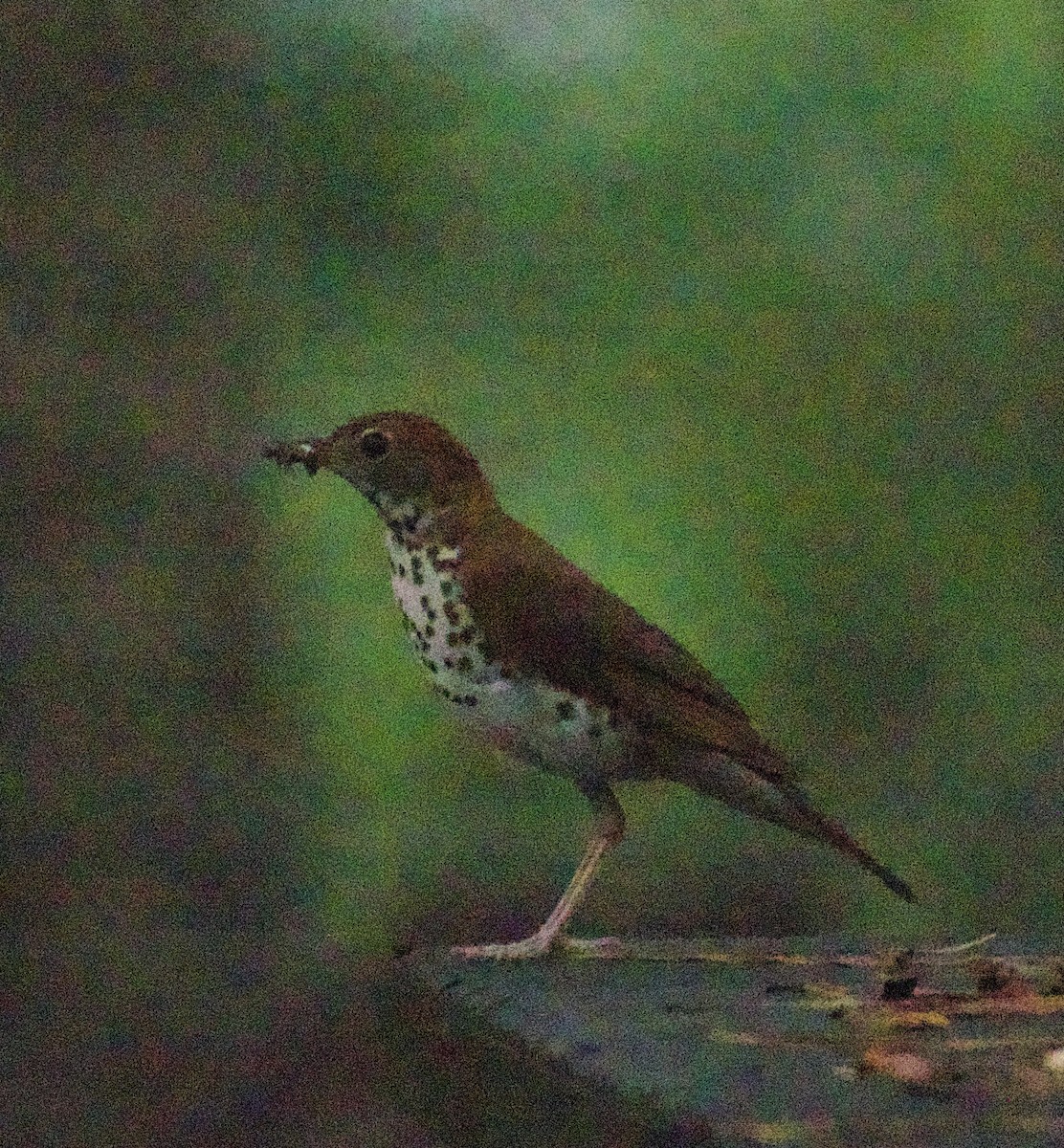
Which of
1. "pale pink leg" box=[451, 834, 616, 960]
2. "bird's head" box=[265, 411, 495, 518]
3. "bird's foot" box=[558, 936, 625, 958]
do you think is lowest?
"bird's foot" box=[558, 936, 625, 958]

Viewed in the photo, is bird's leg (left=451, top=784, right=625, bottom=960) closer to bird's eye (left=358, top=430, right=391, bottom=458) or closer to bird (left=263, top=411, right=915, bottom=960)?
bird (left=263, top=411, right=915, bottom=960)

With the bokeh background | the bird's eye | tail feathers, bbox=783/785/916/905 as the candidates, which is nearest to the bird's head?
the bird's eye

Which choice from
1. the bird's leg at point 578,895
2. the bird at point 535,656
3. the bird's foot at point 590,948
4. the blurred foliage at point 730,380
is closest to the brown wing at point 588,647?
the bird at point 535,656

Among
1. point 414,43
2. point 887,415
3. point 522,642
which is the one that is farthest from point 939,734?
point 414,43

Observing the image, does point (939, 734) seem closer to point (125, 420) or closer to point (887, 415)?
point (887, 415)

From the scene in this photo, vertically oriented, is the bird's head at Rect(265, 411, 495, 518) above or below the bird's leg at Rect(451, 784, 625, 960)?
above

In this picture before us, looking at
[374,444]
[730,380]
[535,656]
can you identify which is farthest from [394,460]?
[730,380]
